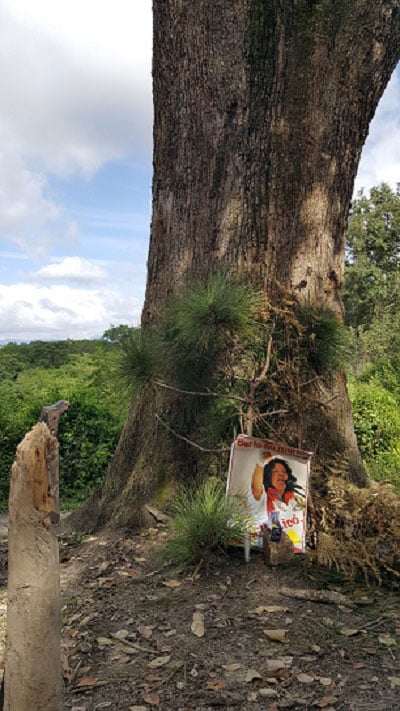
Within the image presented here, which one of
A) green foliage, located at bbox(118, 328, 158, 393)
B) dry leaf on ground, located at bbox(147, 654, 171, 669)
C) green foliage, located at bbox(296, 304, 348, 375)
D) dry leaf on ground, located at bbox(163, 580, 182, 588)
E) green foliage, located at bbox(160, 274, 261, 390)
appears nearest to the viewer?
dry leaf on ground, located at bbox(147, 654, 171, 669)

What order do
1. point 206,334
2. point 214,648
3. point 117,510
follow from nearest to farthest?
point 214,648 < point 206,334 < point 117,510

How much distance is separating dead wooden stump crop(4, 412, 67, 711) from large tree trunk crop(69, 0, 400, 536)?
2259 mm

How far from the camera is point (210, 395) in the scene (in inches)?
150

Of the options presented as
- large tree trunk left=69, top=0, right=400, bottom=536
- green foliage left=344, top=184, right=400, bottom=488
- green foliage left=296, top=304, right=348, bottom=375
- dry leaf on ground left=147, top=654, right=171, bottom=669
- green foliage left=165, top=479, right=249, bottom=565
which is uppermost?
green foliage left=344, top=184, right=400, bottom=488

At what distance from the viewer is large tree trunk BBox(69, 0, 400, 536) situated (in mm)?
4078

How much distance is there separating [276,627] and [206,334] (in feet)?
5.22

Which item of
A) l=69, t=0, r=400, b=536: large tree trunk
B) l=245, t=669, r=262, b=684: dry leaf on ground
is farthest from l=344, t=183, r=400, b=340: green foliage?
l=245, t=669, r=262, b=684: dry leaf on ground

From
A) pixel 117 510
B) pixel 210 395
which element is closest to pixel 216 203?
pixel 210 395

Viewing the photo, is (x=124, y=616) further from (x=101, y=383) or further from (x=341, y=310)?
(x=101, y=383)

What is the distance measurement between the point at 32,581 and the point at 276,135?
10.4ft

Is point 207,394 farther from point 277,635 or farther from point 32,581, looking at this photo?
point 32,581

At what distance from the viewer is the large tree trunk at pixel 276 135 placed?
408 centimetres

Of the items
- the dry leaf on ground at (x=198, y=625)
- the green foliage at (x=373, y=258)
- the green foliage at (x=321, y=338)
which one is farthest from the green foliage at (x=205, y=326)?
the green foliage at (x=373, y=258)

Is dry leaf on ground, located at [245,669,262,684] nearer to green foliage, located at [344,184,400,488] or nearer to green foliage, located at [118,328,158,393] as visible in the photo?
green foliage, located at [118,328,158,393]
